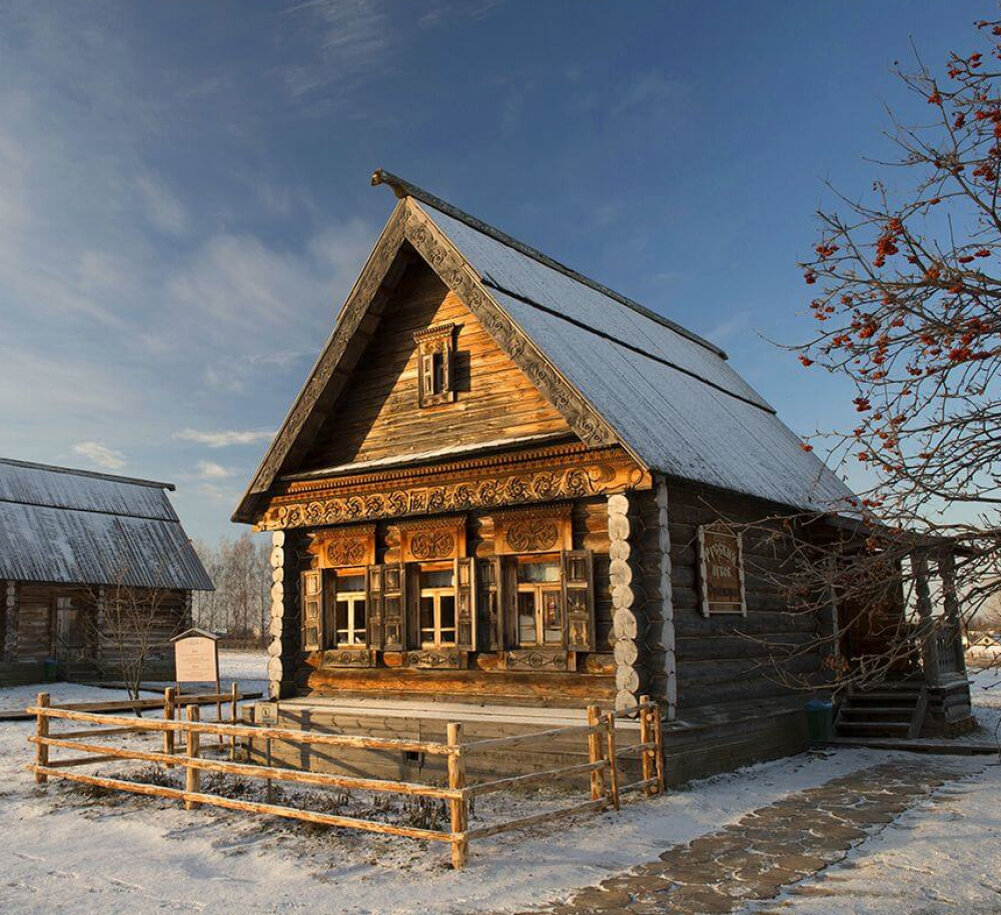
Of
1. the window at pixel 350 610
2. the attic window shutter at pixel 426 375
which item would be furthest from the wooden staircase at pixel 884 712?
the attic window shutter at pixel 426 375

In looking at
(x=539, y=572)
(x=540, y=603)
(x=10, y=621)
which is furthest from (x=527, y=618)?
(x=10, y=621)

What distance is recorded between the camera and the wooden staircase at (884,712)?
15562 mm

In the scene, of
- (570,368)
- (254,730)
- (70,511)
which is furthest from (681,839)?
(70,511)

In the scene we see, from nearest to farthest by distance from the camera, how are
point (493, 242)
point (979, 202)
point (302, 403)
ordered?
1. point (979, 202)
2. point (302, 403)
3. point (493, 242)

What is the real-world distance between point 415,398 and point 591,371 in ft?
10.6

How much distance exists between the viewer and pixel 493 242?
1644 centimetres

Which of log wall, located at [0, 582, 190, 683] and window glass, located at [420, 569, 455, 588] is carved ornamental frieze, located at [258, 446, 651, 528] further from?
log wall, located at [0, 582, 190, 683]

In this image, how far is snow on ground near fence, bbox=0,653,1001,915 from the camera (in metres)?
7.43

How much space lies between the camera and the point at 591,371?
13078 mm

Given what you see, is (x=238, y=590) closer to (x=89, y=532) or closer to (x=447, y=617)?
(x=89, y=532)

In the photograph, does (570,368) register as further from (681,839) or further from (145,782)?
(145,782)

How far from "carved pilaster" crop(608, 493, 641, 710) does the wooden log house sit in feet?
0.09

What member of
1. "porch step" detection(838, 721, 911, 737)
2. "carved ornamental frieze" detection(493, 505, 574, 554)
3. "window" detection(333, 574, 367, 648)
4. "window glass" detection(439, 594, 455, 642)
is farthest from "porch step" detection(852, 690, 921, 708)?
"window" detection(333, 574, 367, 648)

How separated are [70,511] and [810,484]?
26.9 metres
